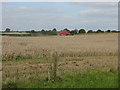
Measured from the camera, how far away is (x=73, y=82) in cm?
958

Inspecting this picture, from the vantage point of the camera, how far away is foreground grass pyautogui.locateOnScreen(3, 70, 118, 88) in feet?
29.5

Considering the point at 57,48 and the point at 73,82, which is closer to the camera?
the point at 73,82

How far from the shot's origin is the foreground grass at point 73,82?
9.00m

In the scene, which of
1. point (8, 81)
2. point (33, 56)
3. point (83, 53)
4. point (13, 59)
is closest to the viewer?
point (8, 81)

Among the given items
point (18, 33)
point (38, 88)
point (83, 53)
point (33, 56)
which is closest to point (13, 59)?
point (33, 56)

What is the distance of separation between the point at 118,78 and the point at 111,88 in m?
1.79

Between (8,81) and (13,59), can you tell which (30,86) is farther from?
(13,59)

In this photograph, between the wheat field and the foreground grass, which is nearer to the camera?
the foreground grass

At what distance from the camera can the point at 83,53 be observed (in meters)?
23.4

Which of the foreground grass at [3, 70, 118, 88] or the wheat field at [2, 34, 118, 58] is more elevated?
the wheat field at [2, 34, 118, 58]

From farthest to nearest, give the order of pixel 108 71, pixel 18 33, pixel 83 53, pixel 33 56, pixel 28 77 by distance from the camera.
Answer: pixel 18 33, pixel 83 53, pixel 33 56, pixel 108 71, pixel 28 77

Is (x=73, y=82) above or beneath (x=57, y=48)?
beneath

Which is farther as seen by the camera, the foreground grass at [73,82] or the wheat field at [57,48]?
Result: the wheat field at [57,48]

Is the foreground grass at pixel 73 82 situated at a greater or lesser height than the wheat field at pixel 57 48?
lesser
